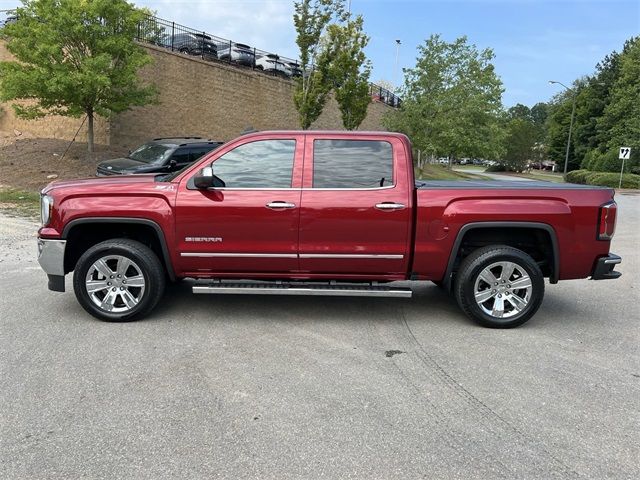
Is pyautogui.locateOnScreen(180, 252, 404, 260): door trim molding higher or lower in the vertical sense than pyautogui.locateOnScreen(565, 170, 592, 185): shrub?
lower

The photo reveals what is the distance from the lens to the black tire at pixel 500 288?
4957 mm

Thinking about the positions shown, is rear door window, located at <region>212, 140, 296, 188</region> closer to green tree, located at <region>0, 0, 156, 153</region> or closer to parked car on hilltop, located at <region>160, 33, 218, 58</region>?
green tree, located at <region>0, 0, 156, 153</region>

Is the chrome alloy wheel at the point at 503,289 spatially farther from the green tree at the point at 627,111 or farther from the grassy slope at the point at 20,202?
the green tree at the point at 627,111

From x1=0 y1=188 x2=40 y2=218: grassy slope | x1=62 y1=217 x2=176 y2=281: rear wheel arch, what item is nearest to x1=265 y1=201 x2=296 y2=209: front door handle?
x1=62 y1=217 x2=176 y2=281: rear wheel arch

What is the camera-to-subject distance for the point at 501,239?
17.2 ft

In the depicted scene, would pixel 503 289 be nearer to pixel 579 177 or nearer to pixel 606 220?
pixel 606 220

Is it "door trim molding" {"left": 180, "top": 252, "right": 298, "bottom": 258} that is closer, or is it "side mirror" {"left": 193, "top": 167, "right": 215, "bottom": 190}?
"side mirror" {"left": 193, "top": 167, "right": 215, "bottom": 190}

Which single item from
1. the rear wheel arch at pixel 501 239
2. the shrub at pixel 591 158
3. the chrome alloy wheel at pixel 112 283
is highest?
the shrub at pixel 591 158

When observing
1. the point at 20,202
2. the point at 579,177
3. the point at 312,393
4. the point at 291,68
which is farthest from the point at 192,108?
the point at 579,177

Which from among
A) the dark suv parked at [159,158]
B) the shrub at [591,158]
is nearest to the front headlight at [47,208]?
the dark suv parked at [159,158]

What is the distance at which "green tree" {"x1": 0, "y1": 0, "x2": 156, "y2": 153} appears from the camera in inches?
580

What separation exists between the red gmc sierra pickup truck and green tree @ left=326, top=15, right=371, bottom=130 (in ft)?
57.4

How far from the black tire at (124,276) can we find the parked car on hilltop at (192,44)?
21492mm

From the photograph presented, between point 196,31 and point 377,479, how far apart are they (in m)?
26.5
